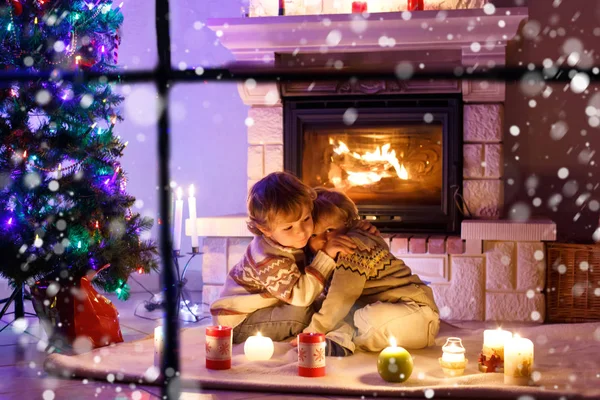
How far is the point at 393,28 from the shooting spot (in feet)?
10.4

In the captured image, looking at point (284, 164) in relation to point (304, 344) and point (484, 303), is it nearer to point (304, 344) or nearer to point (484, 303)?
point (484, 303)

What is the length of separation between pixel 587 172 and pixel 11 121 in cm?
259

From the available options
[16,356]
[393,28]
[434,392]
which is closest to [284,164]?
[393,28]

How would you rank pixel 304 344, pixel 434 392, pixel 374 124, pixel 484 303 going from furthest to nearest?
pixel 374 124, pixel 484 303, pixel 304 344, pixel 434 392

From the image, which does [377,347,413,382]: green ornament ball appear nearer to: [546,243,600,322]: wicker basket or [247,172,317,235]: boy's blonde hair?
[247,172,317,235]: boy's blonde hair

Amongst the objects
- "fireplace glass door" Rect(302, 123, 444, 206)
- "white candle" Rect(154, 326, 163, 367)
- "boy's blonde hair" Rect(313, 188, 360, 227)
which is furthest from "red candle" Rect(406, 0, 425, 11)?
"white candle" Rect(154, 326, 163, 367)

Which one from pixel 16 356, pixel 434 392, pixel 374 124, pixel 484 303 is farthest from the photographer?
pixel 374 124

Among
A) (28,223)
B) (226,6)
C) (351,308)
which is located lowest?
(351,308)

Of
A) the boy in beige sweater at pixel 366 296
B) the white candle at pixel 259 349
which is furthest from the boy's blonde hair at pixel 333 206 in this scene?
the white candle at pixel 259 349

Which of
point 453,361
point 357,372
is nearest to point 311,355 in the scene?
point 357,372

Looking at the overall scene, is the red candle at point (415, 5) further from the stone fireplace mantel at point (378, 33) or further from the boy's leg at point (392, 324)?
the boy's leg at point (392, 324)

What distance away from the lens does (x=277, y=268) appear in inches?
84.4

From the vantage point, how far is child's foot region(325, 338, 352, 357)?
210cm

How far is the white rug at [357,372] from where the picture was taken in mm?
1697
